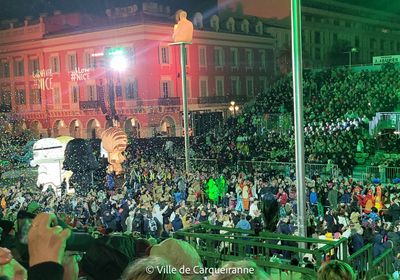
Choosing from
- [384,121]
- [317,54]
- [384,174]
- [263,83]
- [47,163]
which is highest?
[317,54]

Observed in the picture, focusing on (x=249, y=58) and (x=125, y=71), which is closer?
(x=125, y=71)

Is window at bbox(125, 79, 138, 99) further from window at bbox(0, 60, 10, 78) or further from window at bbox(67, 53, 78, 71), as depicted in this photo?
window at bbox(0, 60, 10, 78)

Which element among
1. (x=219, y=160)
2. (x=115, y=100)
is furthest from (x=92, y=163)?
(x=115, y=100)

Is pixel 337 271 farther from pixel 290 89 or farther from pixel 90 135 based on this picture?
pixel 90 135

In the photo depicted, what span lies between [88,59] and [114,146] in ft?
44.6

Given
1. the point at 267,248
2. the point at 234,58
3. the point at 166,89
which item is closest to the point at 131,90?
the point at 166,89

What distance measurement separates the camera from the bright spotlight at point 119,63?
26484 millimetres

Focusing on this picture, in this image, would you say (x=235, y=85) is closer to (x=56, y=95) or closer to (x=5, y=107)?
(x=56, y=95)

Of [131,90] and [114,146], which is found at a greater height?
[131,90]

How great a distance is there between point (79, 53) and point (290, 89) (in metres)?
12.1

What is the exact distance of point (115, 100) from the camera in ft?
91.6

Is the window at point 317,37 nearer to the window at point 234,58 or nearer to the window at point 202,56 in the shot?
the window at point 234,58

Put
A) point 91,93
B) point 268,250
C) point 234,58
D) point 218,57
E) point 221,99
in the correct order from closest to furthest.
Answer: point 268,250, point 91,93, point 221,99, point 218,57, point 234,58

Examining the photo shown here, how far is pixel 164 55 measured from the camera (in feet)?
91.4
